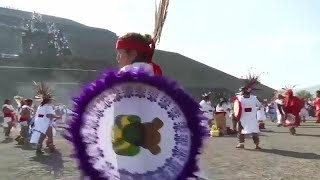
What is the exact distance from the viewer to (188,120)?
270cm

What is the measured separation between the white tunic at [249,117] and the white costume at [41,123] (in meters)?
4.89

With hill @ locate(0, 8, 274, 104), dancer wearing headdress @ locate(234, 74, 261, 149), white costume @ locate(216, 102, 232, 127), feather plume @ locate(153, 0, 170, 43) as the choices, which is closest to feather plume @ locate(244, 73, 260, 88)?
dancer wearing headdress @ locate(234, 74, 261, 149)

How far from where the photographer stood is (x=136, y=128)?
2.72 m

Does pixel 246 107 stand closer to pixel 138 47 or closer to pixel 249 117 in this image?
pixel 249 117

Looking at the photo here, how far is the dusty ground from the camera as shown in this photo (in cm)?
763

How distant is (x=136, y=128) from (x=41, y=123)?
387 inches

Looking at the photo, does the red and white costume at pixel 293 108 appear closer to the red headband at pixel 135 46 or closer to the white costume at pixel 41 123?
the white costume at pixel 41 123

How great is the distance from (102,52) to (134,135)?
5559cm

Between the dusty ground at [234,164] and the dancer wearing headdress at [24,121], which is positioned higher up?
the dancer wearing headdress at [24,121]

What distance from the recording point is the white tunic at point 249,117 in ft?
39.0

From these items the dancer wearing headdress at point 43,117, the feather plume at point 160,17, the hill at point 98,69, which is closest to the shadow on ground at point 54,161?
the dancer wearing headdress at point 43,117

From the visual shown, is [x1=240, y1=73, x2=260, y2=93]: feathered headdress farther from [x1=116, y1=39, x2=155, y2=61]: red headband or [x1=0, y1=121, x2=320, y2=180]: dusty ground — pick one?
[x1=116, y1=39, x2=155, y2=61]: red headband

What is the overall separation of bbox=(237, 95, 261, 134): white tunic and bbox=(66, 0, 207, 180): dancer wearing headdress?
9378 mm

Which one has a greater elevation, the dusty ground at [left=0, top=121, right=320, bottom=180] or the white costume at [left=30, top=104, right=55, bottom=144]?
the white costume at [left=30, top=104, right=55, bottom=144]
